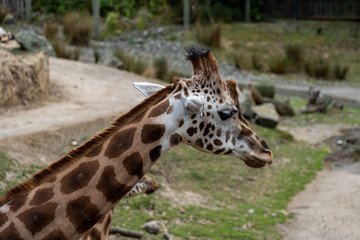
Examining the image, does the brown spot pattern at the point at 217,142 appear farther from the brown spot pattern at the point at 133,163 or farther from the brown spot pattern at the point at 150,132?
the brown spot pattern at the point at 133,163

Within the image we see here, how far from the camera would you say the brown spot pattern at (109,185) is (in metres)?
2.94

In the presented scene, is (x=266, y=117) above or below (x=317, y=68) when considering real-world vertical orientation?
below

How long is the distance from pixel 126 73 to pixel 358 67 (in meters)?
10.2

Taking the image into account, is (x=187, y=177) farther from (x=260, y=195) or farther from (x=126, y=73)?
(x=126, y=73)

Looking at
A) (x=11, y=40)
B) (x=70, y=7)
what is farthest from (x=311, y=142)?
(x=70, y=7)

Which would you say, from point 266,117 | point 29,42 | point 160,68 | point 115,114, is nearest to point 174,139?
point 115,114

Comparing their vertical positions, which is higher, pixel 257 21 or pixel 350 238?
pixel 257 21

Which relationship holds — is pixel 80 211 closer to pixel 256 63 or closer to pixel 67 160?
pixel 67 160

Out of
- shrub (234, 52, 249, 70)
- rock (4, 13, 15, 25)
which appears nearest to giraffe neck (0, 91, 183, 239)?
rock (4, 13, 15, 25)

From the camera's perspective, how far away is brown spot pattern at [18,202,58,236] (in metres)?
2.87

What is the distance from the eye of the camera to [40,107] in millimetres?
9086

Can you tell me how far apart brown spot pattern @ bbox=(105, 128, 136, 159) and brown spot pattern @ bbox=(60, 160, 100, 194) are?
0.31 ft

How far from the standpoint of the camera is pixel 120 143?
2984 millimetres

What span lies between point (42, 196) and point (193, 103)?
3.05ft
